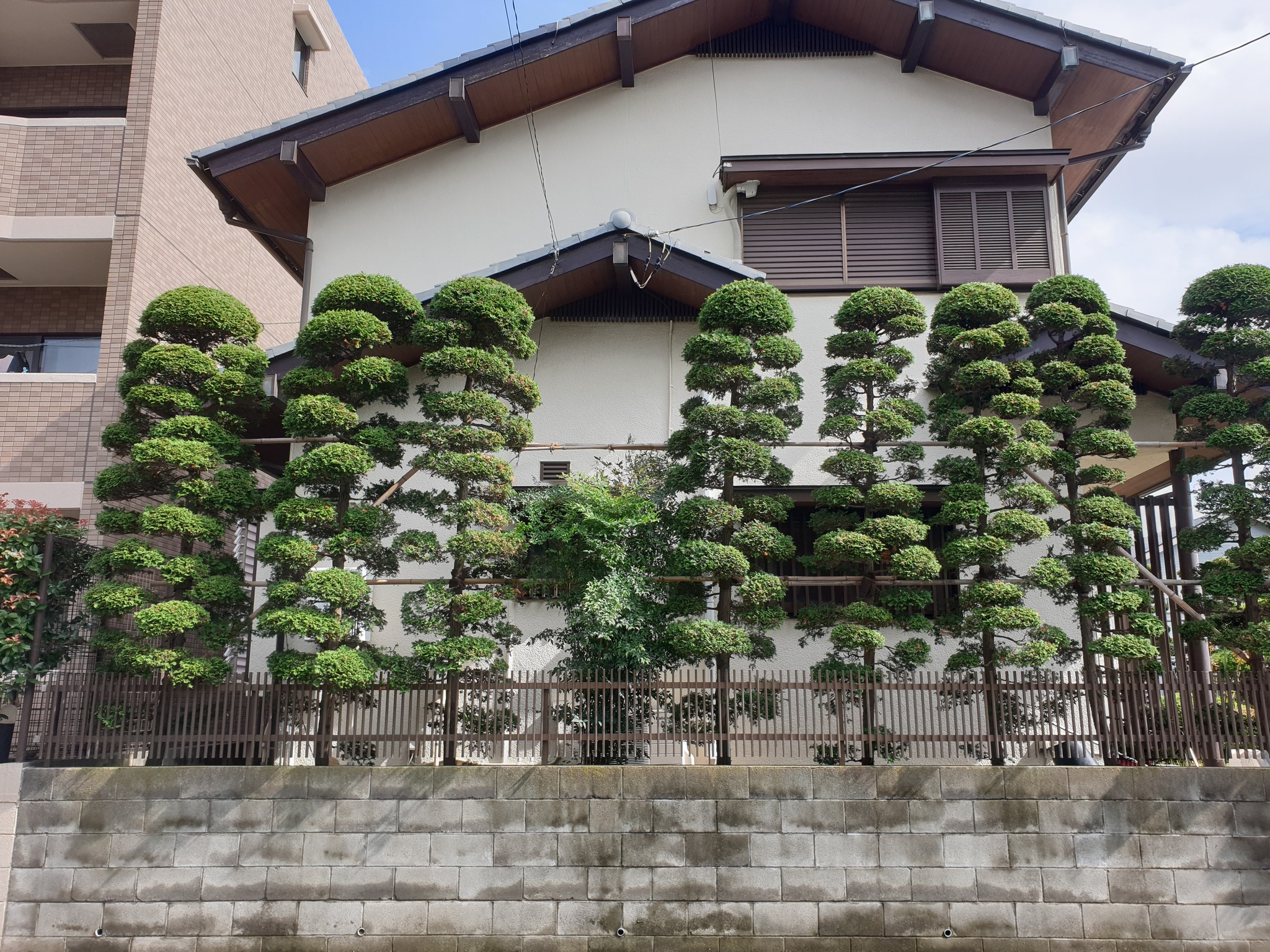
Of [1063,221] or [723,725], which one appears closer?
[723,725]

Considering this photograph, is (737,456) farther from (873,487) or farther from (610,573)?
(610,573)

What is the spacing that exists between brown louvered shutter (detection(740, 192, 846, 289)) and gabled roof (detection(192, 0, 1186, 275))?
2.67m

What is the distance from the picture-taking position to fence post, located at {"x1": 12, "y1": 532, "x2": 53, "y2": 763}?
28.7 feet

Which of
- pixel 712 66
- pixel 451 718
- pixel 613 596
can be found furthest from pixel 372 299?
pixel 712 66

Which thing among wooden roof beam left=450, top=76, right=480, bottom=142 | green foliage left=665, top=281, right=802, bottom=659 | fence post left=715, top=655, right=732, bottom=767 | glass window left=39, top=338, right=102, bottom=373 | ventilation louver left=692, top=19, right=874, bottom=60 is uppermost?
ventilation louver left=692, top=19, right=874, bottom=60

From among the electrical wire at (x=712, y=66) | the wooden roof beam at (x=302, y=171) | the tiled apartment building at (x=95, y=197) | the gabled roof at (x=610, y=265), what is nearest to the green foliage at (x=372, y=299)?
the gabled roof at (x=610, y=265)

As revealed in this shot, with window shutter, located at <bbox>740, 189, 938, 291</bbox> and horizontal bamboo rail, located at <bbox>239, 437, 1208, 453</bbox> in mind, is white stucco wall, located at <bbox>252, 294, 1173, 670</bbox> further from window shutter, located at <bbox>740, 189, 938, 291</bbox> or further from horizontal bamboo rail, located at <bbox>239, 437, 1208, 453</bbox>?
window shutter, located at <bbox>740, 189, 938, 291</bbox>

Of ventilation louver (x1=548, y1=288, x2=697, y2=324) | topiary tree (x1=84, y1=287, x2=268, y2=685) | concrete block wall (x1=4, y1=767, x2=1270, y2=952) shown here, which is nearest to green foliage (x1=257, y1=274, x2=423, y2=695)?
topiary tree (x1=84, y1=287, x2=268, y2=685)

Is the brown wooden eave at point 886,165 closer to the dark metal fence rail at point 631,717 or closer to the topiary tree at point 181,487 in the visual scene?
the topiary tree at point 181,487

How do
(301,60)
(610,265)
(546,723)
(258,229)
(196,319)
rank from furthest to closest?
1. (301,60)
2. (258,229)
3. (610,265)
4. (196,319)
5. (546,723)

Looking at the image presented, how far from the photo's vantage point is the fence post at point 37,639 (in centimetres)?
876

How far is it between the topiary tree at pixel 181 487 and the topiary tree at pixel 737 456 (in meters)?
4.53

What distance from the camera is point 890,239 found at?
509 inches

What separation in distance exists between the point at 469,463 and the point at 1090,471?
21.3 ft
